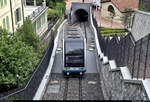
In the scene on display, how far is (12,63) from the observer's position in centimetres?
1480

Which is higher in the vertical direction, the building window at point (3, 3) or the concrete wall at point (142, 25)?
the building window at point (3, 3)

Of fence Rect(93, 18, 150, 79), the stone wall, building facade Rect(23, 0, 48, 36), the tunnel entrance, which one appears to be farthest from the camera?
the tunnel entrance

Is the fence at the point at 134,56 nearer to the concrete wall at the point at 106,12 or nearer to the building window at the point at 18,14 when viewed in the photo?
the building window at the point at 18,14

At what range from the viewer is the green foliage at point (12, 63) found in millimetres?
14602

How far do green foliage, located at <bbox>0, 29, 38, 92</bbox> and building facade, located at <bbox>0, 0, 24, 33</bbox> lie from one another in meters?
8.10

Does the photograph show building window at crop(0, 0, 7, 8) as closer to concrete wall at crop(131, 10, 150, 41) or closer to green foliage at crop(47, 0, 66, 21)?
concrete wall at crop(131, 10, 150, 41)

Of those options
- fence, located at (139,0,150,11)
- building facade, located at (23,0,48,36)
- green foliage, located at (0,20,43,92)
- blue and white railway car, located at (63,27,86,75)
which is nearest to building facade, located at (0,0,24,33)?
building facade, located at (23,0,48,36)

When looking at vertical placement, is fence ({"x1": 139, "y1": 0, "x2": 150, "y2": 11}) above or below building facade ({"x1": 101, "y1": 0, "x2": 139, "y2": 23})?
above

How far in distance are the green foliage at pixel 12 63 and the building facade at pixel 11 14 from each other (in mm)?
8103

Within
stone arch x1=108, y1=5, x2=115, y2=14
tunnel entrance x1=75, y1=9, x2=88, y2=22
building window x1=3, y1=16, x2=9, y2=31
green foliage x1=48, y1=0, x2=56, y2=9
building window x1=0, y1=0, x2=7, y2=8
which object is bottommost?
tunnel entrance x1=75, y1=9, x2=88, y2=22

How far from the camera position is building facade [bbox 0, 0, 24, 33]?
23.8 meters

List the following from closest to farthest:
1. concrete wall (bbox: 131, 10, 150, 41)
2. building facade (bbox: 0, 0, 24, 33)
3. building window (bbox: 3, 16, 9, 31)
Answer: concrete wall (bbox: 131, 10, 150, 41), building facade (bbox: 0, 0, 24, 33), building window (bbox: 3, 16, 9, 31)

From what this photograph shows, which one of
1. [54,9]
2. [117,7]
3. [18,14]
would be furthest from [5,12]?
[117,7]

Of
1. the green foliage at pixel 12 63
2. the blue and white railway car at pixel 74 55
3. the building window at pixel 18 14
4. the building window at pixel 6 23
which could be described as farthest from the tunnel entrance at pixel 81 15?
the green foliage at pixel 12 63
